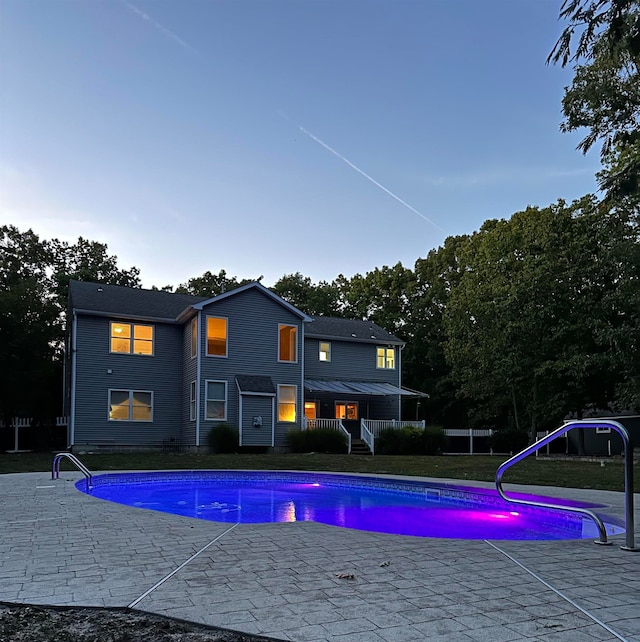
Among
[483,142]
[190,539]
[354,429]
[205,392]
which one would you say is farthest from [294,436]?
[190,539]

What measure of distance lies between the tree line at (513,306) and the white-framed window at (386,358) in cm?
377

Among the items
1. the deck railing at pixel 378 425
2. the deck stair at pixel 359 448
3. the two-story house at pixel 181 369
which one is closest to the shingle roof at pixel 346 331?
the two-story house at pixel 181 369

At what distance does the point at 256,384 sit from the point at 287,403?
1.83 meters

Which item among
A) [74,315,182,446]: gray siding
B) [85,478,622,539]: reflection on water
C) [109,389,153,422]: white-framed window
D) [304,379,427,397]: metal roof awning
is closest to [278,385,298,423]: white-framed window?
[304,379,427,397]: metal roof awning

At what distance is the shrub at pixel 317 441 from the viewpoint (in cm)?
2431

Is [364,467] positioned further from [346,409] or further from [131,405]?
[346,409]

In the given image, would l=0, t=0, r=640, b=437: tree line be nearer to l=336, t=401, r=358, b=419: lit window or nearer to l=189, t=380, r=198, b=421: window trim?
l=336, t=401, r=358, b=419: lit window

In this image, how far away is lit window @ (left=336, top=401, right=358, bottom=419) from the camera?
29.5m

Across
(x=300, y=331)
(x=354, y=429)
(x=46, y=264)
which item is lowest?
(x=354, y=429)

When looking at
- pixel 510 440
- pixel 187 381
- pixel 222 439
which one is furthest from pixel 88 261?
pixel 510 440

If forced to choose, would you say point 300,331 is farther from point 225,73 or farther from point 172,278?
point 172,278

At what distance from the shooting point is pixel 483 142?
22.5 metres

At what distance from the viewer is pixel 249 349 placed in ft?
83.1

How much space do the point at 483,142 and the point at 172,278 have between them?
1044 inches
